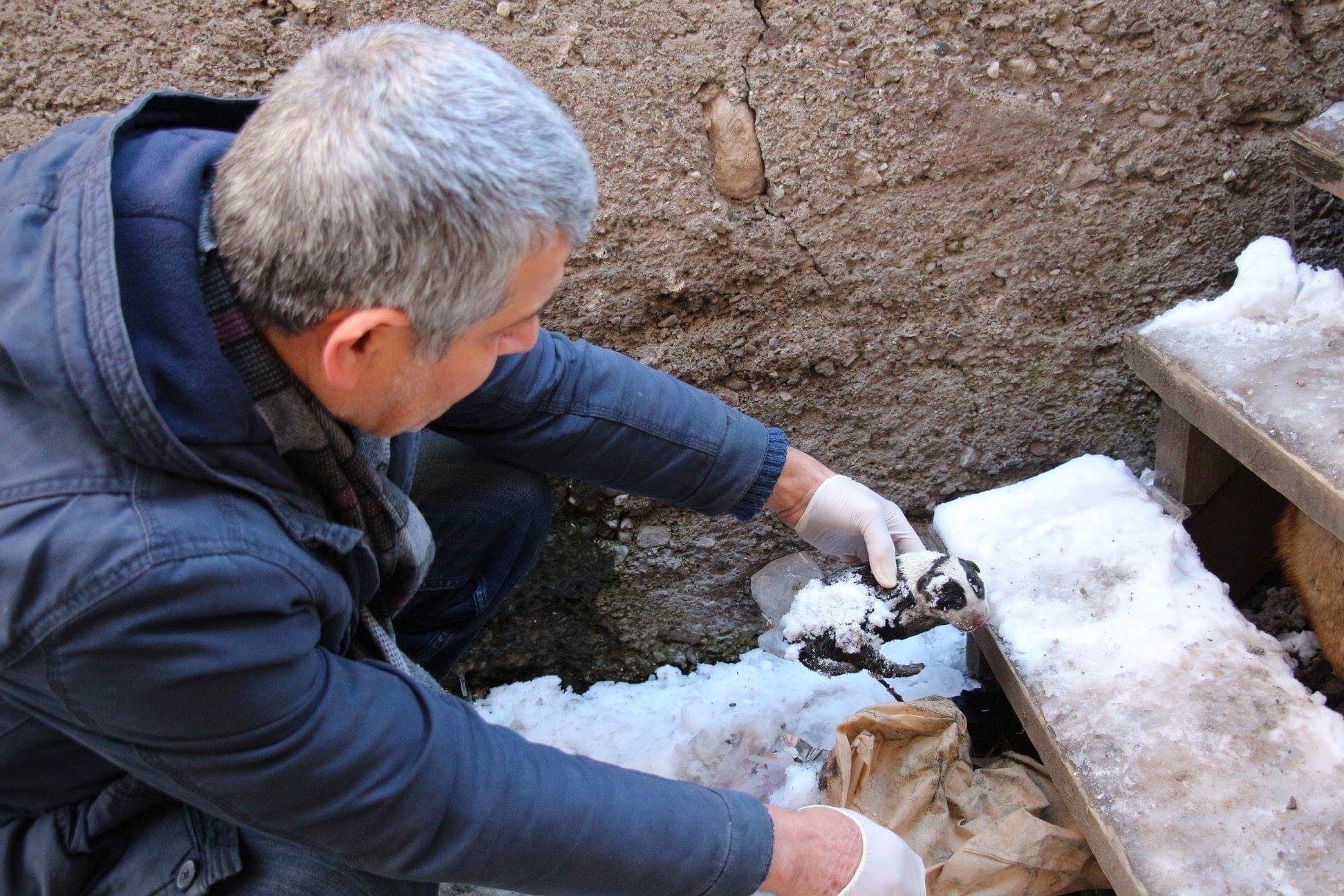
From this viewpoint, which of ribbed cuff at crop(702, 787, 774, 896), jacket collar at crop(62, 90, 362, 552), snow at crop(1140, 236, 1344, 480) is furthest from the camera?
snow at crop(1140, 236, 1344, 480)

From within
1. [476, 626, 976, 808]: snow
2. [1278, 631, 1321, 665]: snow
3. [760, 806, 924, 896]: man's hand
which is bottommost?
[476, 626, 976, 808]: snow

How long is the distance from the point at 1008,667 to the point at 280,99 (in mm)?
1287

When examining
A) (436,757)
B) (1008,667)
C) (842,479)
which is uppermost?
(436,757)

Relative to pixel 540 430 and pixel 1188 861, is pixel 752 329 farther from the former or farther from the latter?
pixel 1188 861

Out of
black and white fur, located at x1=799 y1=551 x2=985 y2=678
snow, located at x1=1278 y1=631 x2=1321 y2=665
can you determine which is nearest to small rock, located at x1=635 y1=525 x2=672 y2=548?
black and white fur, located at x1=799 y1=551 x2=985 y2=678

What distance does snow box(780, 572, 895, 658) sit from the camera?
5.53 ft

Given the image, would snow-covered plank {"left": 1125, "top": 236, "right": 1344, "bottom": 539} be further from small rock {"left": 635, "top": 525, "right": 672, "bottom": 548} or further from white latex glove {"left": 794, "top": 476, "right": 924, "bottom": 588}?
small rock {"left": 635, "top": 525, "right": 672, "bottom": 548}

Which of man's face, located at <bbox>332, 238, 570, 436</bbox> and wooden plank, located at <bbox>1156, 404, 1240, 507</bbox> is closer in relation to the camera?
man's face, located at <bbox>332, 238, 570, 436</bbox>

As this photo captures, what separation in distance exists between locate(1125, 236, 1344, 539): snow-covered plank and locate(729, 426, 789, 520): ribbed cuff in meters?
0.63

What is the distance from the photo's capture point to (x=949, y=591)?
1656 millimetres

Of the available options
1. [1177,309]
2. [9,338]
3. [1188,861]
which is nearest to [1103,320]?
[1177,309]

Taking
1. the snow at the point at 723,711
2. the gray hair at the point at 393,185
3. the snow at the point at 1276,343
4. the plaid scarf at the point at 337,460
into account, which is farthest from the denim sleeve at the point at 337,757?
the snow at the point at 1276,343

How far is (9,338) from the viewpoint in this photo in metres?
0.95

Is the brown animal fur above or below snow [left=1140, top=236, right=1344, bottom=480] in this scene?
below
